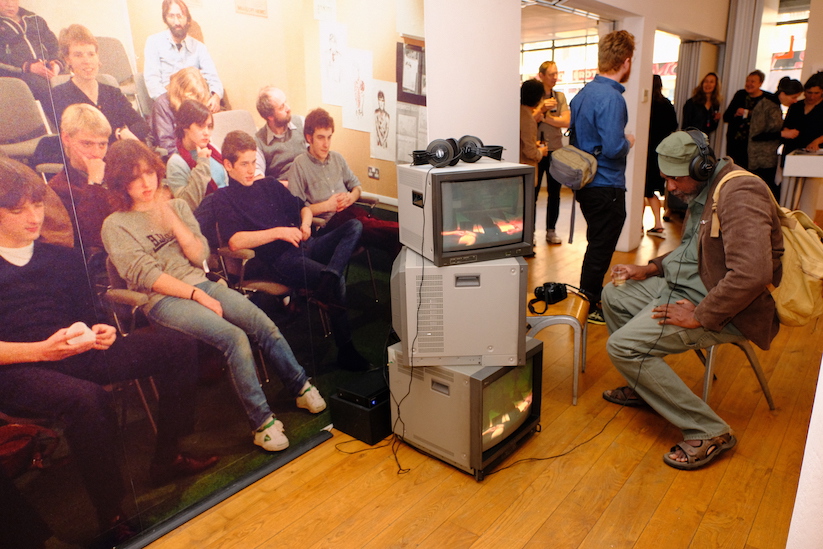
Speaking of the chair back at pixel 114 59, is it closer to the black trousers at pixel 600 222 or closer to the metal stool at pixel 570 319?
the metal stool at pixel 570 319

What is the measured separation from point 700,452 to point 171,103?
7.70 ft

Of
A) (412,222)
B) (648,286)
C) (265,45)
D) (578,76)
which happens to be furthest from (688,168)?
(578,76)

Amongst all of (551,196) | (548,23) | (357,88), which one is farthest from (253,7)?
(548,23)

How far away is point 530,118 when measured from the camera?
4781 mm

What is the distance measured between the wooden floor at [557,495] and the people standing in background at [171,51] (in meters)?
1.53

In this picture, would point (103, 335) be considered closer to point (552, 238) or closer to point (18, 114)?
point (18, 114)

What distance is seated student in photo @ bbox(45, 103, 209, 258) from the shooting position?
5.55 ft

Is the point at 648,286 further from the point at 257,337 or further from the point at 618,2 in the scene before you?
the point at 618,2

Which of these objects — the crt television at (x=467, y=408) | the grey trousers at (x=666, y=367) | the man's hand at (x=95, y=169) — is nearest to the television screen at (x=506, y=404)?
the crt television at (x=467, y=408)

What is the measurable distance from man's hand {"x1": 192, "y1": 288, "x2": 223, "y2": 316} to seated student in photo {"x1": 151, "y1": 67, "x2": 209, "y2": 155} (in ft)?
1.63

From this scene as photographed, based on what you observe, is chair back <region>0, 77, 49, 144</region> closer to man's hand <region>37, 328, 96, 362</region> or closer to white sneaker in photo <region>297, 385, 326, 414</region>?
man's hand <region>37, 328, 96, 362</region>

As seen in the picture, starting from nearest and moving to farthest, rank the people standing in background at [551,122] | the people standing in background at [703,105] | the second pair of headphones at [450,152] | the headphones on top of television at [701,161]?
the second pair of headphones at [450,152] → the headphones on top of television at [701,161] → the people standing in background at [551,122] → the people standing in background at [703,105]

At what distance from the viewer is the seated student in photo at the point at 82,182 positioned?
1.69 m

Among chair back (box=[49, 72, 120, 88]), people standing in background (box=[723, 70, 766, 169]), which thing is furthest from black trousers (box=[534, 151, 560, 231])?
chair back (box=[49, 72, 120, 88])
